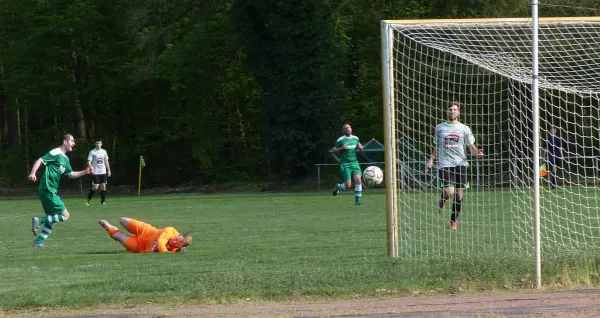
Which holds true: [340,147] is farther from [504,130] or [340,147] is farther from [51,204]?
[51,204]

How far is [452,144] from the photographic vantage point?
48.2ft

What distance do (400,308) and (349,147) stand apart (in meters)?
15.3

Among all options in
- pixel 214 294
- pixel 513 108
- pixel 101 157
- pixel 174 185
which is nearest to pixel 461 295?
pixel 214 294

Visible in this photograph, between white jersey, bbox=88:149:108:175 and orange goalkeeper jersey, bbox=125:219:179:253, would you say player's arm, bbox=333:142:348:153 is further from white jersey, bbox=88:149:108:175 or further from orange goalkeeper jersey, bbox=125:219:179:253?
orange goalkeeper jersey, bbox=125:219:179:253

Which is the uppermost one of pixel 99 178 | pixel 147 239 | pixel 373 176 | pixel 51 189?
pixel 51 189

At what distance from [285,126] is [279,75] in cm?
217

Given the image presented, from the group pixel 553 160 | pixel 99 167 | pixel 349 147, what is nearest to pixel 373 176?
pixel 349 147

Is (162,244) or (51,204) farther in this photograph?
(51,204)

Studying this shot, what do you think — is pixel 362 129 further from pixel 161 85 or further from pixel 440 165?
pixel 440 165

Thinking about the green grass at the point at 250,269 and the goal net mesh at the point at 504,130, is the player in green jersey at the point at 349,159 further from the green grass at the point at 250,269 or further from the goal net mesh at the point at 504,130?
the green grass at the point at 250,269

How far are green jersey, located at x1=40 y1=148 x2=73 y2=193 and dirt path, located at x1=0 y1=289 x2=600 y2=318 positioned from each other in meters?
6.20

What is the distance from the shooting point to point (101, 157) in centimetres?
2927

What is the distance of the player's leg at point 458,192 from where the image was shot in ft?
46.4

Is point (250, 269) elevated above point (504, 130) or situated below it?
below
